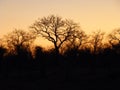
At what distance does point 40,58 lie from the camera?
57.7 m

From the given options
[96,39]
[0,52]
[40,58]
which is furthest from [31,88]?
[96,39]

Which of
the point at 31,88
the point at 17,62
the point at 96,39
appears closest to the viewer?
the point at 31,88

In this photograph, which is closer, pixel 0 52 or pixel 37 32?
pixel 0 52

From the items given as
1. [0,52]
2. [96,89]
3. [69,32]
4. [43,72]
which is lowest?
[96,89]

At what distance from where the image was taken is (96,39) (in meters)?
88.4

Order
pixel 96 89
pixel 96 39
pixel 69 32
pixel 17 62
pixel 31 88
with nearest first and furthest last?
pixel 96 89 → pixel 31 88 → pixel 69 32 → pixel 17 62 → pixel 96 39

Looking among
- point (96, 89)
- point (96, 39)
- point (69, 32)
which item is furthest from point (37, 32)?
point (96, 89)

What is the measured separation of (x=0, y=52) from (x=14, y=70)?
9365 mm

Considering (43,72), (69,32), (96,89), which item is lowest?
(96,89)

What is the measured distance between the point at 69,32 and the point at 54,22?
4.59 metres

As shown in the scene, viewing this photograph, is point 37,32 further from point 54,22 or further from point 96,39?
point 96,39

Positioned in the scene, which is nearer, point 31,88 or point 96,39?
point 31,88

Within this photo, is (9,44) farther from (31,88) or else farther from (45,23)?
(31,88)

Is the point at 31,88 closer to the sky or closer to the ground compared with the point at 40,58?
closer to the ground
